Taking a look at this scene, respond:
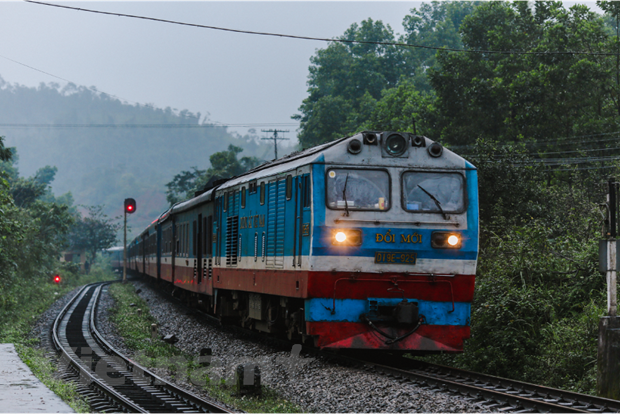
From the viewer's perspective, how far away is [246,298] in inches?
623

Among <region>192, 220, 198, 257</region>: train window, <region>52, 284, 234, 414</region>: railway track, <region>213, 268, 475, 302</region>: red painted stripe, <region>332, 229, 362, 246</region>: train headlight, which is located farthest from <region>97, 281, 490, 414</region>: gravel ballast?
<region>192, 220, 198, 257</region>: train window

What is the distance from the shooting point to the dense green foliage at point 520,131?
1252 centimetres

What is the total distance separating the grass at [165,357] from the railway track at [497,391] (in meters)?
1.75

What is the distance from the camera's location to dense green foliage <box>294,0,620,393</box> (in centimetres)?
1252

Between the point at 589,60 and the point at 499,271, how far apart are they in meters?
20.6

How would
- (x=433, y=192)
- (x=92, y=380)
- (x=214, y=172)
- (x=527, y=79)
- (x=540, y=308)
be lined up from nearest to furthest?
(x=433, y=192) < (x=92, y=380) < (x=540, y=308) < (x=527, y=79) < (x=214, y=172)

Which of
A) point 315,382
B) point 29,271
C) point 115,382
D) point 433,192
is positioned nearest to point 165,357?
point 115,382

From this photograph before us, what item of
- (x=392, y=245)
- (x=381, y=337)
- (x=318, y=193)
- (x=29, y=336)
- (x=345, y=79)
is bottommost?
(x=29, y=336)

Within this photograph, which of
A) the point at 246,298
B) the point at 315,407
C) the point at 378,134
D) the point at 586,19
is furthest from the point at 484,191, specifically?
the point at 586,19

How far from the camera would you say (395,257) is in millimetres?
10688

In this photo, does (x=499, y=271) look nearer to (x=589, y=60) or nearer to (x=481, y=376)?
(x=481, y=376)

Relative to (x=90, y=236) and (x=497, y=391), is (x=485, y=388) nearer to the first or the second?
(x=497, y=391)

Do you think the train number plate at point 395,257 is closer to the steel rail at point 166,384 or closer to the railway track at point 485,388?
the railway track at point 485,388

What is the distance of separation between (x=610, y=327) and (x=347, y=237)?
3.79m
